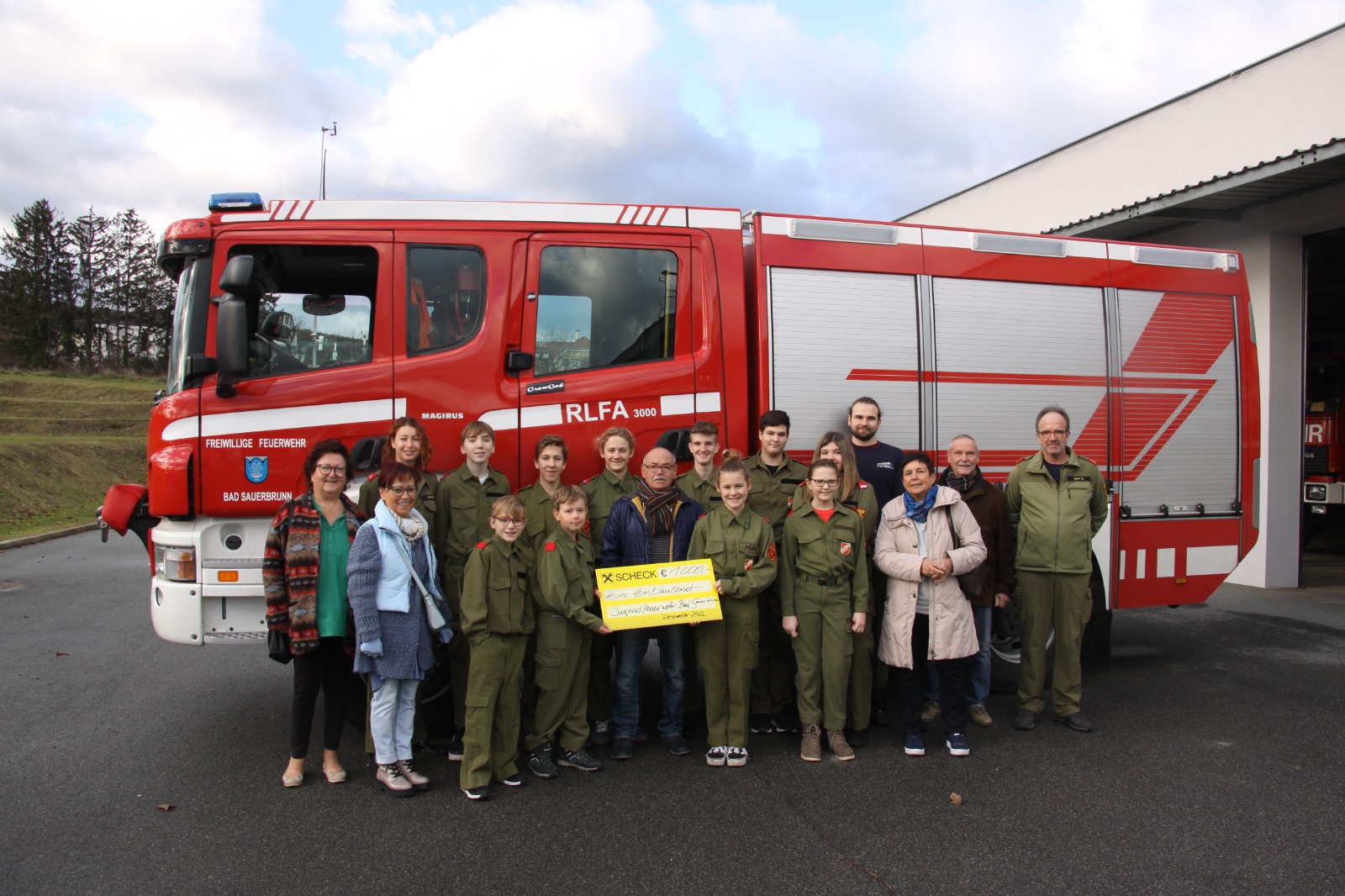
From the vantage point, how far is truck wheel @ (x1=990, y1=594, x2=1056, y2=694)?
5.68m

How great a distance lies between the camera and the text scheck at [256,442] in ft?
14.1

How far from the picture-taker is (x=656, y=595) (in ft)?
13.9

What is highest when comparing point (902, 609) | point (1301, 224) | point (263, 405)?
point (1301, 224)

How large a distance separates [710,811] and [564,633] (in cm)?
107

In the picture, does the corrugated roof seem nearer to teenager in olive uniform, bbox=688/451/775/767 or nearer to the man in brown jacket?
the man in brown jacket

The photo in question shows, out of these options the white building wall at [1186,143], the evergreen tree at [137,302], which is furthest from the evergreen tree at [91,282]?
the white building wall at [1186,143]

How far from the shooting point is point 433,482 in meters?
4.40

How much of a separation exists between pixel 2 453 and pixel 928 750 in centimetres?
2279

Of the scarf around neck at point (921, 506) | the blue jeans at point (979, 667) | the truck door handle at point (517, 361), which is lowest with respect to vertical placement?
the blue jeans at point (979, 667)

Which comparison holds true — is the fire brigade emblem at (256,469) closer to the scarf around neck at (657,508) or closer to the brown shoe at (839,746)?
the scarf around neck at (657,508)

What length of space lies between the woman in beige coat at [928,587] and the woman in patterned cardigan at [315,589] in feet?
8.92

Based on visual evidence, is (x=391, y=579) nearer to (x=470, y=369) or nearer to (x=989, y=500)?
(x=470, y=369)

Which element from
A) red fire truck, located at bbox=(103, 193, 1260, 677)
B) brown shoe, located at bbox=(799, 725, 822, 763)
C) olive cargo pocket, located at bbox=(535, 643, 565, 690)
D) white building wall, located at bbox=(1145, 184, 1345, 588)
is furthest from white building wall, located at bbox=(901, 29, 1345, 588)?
olive cargo pocket, located at bbox=(535, 643, 565, 690)

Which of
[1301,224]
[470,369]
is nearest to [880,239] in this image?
[470,369]
